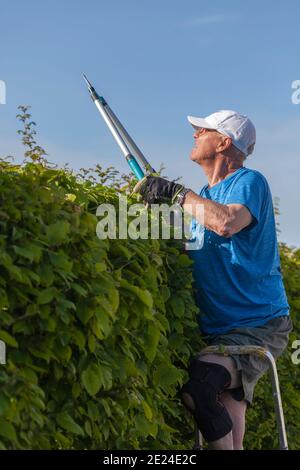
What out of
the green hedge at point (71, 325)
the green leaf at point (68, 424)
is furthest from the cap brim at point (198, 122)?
the green leaf at point (68, 424)

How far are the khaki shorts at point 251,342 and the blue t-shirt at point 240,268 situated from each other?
0.04 meters

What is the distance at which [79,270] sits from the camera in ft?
11.9

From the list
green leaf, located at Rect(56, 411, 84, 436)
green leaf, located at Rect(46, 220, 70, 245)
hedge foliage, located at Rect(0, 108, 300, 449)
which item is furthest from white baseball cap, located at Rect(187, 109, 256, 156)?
green leaf, located at Rect(56, 411, 84, 436)

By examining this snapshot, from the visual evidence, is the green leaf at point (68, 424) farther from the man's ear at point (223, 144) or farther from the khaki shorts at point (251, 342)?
the man's ear at point (223, 144)

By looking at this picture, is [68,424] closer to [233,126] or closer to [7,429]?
[7,429]

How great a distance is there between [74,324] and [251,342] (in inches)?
54.3

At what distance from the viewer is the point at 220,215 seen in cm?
457

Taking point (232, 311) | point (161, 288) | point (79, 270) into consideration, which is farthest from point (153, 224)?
point (79, 270)

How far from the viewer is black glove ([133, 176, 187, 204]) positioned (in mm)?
4754

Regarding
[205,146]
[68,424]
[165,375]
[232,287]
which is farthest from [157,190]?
[68,424]

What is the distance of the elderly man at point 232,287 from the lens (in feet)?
15.0

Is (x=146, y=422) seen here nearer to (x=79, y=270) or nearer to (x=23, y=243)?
(x=79, y=270)

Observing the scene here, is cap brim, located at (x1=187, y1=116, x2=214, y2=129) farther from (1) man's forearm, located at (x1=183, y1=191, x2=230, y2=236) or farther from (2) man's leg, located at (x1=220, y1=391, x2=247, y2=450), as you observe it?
(2) man's leg, located at (x1=220, y1=391, x2=247, y2=450)

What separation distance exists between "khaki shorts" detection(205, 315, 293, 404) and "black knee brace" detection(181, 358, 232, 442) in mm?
139
